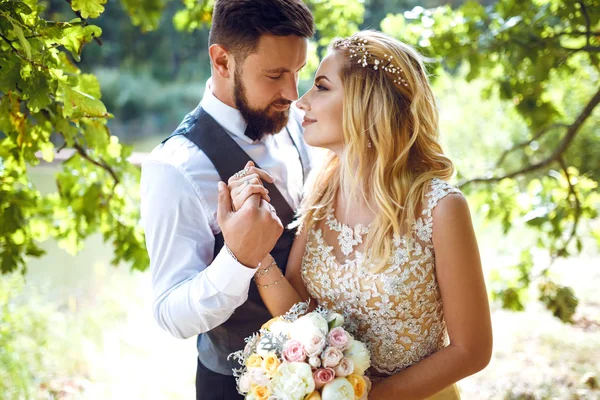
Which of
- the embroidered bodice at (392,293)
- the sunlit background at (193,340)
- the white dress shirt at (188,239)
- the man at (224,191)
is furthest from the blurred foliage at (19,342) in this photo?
the embroidered bodice at (392,293)

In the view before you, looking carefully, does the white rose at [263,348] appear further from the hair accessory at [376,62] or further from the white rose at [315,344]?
the hair accessory at [376,62]

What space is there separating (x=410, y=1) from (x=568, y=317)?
11.4 m

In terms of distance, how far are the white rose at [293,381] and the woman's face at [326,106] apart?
0.72 m

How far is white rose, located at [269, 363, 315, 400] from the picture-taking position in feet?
5.17

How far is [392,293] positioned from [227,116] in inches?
30.7

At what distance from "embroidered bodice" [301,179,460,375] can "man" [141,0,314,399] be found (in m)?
0.24

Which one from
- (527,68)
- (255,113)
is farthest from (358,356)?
(527,68)

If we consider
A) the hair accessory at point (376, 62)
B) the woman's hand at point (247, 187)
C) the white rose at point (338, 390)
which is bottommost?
the white rose at point (338, 390)

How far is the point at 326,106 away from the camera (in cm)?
197

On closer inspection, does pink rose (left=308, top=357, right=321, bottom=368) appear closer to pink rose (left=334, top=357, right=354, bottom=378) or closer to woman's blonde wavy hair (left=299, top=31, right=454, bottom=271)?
pink rose (left=334, top=357, right=354, bottom=378)

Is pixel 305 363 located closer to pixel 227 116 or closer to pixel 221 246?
pixel 221 246

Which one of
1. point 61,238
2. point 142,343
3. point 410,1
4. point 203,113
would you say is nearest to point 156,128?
point 410,1

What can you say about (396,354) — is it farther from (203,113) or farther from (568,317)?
(568,317)

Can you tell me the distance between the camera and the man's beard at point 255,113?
2102mm
